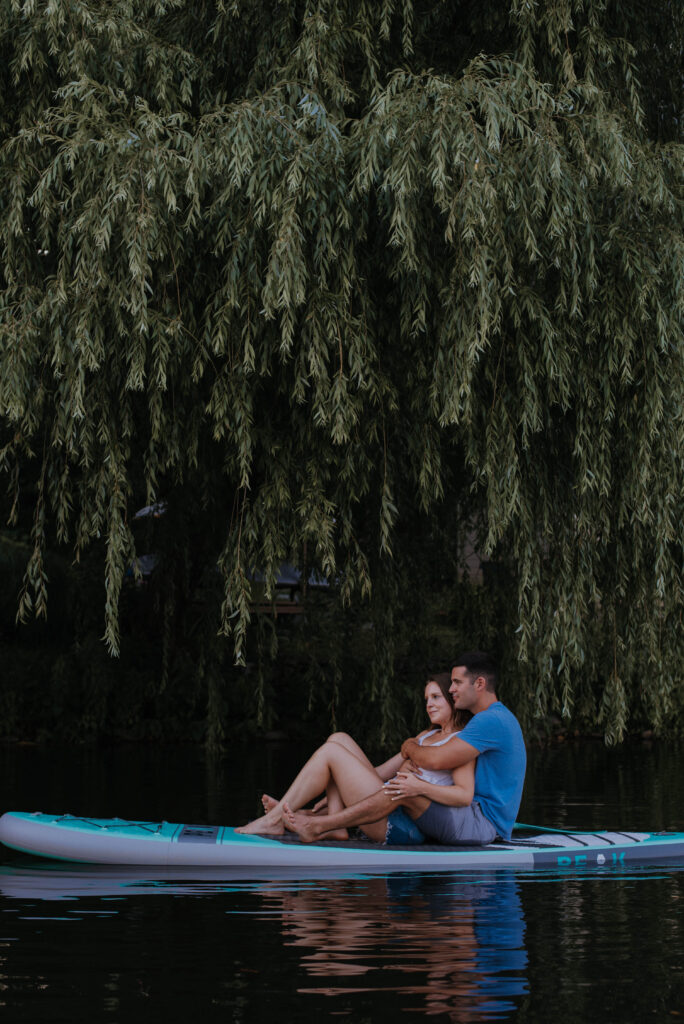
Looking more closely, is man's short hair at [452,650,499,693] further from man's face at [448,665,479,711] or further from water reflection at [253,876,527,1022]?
water reflection at [253,876,527,1022]

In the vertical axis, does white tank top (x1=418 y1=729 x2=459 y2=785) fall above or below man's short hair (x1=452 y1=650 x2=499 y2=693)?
below

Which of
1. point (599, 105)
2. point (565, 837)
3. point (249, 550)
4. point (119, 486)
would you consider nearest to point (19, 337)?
point (119, 486)

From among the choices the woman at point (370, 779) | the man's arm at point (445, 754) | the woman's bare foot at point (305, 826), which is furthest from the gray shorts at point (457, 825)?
the woman's bare foot at point (305, 826)

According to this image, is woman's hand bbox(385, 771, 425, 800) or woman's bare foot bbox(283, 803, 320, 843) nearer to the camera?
woman's hand bbox(385, 771, 425, 800)

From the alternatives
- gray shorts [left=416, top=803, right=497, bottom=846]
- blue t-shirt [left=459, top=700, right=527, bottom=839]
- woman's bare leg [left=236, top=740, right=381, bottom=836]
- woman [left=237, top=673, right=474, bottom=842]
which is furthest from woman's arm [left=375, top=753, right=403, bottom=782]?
blue t-shirt [left=459, top=700, right=527, bottom=839]

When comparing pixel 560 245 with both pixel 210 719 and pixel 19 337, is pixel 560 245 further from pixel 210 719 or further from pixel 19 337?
pixel 210 719

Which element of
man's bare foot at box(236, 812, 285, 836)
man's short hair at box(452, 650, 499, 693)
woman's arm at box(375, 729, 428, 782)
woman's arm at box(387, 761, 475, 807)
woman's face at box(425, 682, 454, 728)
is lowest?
man's bare foot at box(236, 812, 285, 836)

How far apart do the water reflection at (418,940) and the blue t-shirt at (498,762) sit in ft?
1.17

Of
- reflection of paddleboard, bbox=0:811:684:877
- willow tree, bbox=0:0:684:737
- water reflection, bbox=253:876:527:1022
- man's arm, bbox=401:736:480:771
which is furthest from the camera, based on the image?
willow tree, bbox=0:0:684:737

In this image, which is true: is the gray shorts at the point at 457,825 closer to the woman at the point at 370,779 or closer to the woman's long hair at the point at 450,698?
the woman at the point at 370,779

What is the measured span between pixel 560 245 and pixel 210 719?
4.85m

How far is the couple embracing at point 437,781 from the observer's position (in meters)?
6.87

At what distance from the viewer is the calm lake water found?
455 centimetres

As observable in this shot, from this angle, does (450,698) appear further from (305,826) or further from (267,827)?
(267,827)
